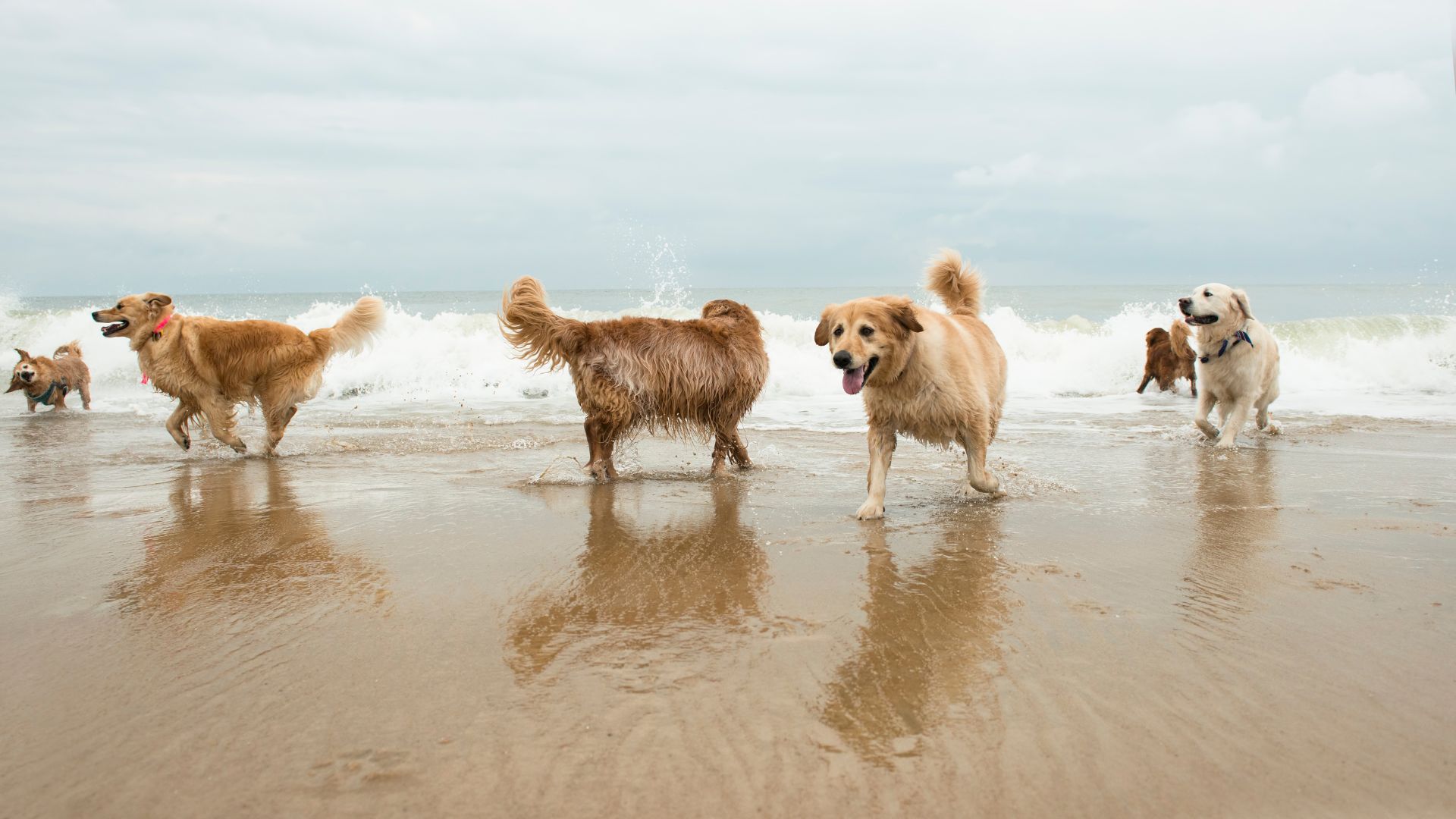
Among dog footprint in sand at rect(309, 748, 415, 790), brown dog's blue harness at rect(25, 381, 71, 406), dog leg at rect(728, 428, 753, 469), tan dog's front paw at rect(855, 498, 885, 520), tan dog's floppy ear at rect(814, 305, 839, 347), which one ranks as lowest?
dog footprint in sand at rect(309, 748, 415, 790)

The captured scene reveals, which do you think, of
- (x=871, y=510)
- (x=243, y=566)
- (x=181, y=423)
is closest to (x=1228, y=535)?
(x=871, y=510)

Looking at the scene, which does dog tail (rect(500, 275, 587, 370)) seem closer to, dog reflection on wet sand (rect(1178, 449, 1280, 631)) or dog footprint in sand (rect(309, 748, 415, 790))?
dog reflection on wet sand (rect(1178, 449, 1280, 631))

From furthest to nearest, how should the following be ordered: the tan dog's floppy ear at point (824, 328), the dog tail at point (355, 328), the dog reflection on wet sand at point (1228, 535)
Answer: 1. the dog tail at point (355, 328)
2. the tan dog's floppy ear at point (824, 328)
3. the dog reflection on wet sand at point (1228, 535)

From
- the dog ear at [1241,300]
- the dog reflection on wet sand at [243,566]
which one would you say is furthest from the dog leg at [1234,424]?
the dog reflection on wet sand at [243,566]

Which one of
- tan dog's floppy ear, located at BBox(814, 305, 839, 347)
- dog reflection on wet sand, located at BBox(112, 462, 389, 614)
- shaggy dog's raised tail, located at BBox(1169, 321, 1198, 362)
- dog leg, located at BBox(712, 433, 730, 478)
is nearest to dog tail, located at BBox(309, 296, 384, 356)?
dog reflection on wet sand, located at BBox(112, 462, 389, 614)

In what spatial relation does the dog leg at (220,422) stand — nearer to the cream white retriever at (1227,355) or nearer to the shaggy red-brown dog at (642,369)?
the shaggy red-brown dog at (642,369)

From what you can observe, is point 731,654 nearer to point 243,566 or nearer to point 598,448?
point 243,566

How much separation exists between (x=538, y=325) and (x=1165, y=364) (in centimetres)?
1021

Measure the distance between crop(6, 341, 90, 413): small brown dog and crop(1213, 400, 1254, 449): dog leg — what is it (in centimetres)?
1392

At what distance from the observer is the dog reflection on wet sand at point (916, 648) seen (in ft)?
8.16

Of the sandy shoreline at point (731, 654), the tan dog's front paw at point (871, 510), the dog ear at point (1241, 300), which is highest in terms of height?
the dog ear at point (1241, 300)

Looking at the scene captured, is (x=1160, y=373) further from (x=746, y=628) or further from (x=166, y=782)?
(x=166, y=782)

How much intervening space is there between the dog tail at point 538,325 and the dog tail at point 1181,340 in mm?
8453

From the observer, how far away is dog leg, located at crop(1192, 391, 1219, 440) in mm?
8891
